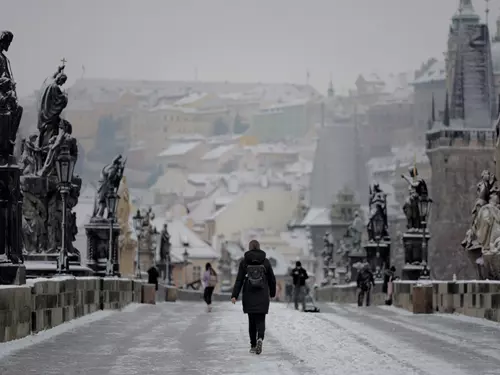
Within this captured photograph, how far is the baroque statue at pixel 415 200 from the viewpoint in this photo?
169 feet

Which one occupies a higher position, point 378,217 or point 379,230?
point 378,217

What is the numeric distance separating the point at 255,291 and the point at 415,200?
94.8 feet

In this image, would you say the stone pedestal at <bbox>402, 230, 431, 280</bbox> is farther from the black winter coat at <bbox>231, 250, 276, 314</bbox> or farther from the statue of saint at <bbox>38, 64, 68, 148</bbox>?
the black winter coat at <bbox>231, 250, 276, 314</bbox>

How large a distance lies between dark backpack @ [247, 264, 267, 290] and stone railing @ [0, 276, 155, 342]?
337cm

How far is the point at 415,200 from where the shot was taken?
52406 mm

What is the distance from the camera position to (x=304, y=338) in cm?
2725

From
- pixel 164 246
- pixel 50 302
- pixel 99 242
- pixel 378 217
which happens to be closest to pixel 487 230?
pixel 50 302

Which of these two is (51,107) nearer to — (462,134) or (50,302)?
(50,302)

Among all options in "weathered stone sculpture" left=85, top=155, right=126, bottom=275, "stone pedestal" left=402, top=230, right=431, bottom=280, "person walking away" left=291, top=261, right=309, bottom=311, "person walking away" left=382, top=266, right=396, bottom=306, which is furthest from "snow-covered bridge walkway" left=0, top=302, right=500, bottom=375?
"stone pedestal" left=402, top=230, right=431, bottom=280

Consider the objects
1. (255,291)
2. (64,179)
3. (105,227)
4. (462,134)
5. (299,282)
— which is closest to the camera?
(255,291)

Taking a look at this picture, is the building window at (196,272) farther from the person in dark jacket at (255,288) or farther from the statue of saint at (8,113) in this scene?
the person in dark jacket at (255,288)

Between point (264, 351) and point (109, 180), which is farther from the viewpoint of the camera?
point (109, 180)

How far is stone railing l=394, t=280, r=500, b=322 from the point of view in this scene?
112 ft

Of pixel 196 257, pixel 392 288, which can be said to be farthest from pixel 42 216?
pixel 196 257
